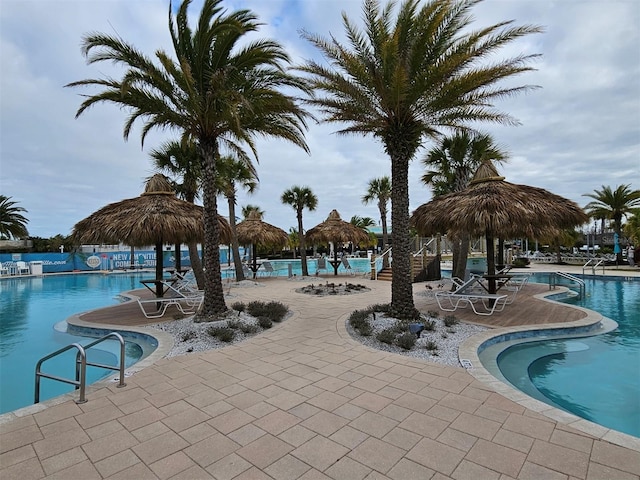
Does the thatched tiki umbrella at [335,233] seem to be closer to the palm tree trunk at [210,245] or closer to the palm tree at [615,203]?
the palm tree trunk at [210,245]

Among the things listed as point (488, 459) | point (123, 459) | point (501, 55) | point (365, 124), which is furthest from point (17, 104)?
point (488, 459)

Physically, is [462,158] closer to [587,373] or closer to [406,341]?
[587,373]

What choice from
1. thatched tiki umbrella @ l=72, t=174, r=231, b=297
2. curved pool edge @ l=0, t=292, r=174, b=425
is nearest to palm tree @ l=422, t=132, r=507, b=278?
thatched tiki umbrella @ l=72, t=174, r=231, b=297

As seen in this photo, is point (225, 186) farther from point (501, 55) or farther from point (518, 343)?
point (518, 343)

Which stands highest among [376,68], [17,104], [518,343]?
[17,104]

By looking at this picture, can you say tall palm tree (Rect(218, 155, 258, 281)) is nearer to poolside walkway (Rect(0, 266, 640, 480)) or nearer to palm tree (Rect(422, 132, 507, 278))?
palm tree (Rect(422, 132, 507, 278))

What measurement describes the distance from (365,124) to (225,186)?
7500 millimetres

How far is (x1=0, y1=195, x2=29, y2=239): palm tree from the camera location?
3033cm

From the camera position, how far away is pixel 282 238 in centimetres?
2139

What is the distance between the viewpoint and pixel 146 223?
9.39 meters

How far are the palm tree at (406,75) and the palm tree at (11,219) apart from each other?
1426 inches

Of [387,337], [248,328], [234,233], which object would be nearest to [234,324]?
[248,328]

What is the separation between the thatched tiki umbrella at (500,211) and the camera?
8.44 m

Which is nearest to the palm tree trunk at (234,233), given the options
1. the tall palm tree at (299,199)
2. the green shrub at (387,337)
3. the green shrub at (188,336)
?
the tall palm tree at (299,199)
